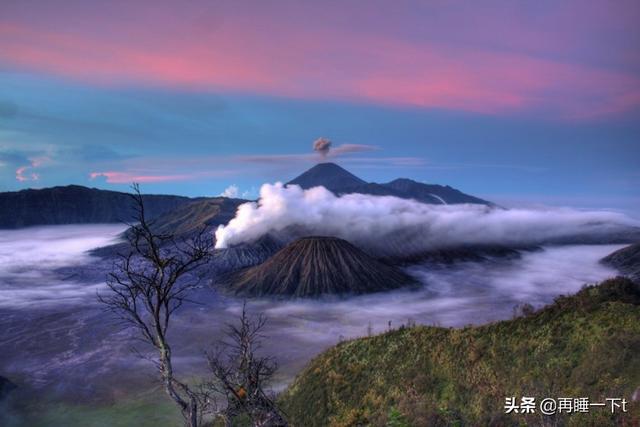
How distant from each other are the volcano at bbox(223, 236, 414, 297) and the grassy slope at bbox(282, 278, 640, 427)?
356 feet

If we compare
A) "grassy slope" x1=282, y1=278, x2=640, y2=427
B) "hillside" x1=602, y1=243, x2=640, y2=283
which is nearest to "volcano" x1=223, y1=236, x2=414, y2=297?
"hillside" x1=602, y1=243, x2=640, y2=283

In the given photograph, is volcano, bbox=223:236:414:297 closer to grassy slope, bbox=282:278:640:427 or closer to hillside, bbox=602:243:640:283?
hillside, bbox=602:243:640:283

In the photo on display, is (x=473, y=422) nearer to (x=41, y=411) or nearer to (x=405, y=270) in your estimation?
(x=41, y=411)

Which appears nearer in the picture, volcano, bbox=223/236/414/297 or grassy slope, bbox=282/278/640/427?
grassy slope, bbox=282/278/640/427

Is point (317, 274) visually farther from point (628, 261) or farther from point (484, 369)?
point (628, 261)

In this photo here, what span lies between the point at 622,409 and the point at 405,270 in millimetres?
179436

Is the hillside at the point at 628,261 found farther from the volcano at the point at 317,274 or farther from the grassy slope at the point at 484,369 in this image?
the grassy slope at the point at 484,369

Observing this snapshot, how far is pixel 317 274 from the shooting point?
506 ft

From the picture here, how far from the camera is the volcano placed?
14938 centimetres

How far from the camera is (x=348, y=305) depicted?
138500mm

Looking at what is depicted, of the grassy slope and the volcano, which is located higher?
the grassy slope

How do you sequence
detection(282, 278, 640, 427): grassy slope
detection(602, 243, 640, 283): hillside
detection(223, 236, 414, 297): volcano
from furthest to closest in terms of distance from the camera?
detection(602, 243, 640, 283): hillside < detection(223, 236, 414, 297): volcano < detection(282, 278, 640, 427): grassy slope

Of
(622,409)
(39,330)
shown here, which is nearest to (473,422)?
(622,409)

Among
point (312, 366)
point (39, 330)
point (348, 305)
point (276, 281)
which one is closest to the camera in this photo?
point (312, 366)
